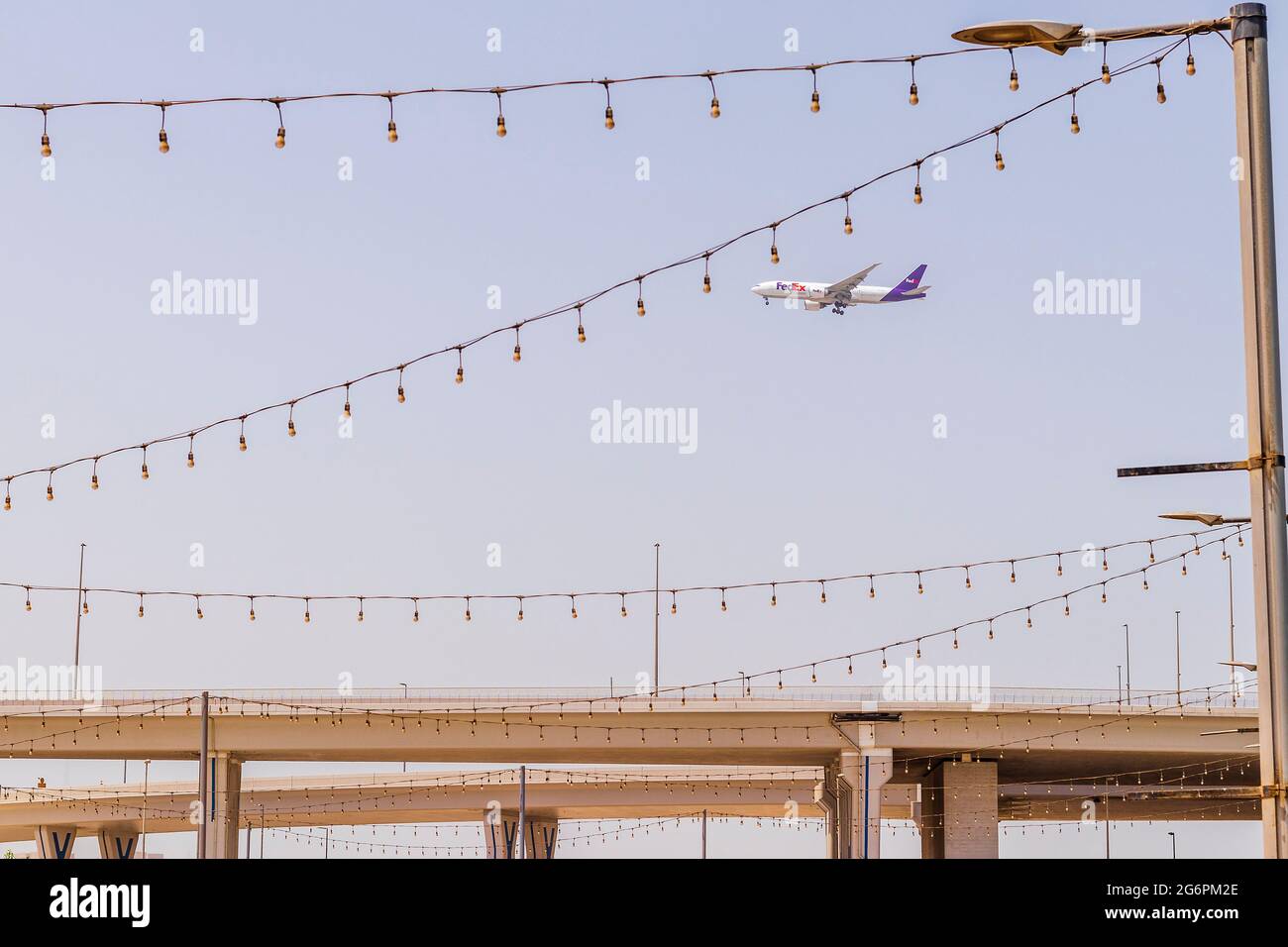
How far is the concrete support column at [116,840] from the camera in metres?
104

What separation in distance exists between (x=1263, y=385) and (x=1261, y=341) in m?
0.37

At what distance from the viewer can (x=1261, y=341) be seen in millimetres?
14094

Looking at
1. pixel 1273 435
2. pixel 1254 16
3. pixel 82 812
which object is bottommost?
pixel 82 812

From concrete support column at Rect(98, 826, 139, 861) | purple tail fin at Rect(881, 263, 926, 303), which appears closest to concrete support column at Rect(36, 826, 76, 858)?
concrete support column at Rect(98, 826, 139, 861)

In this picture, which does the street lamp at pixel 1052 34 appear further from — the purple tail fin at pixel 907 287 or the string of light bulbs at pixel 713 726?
the purple tail fin at pixel 907 287

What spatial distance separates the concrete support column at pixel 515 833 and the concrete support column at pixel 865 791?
37.9m

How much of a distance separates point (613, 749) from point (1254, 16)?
5368 centimetres

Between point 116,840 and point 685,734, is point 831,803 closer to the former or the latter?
point 685,734

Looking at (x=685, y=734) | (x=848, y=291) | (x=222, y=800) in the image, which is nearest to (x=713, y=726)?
(x=685, y=734)

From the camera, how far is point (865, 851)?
59625 millimetres

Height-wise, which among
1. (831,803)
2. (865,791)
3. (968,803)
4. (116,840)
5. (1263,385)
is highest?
(1263,385)

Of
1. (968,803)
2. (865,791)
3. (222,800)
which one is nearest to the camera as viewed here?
(865,791)
